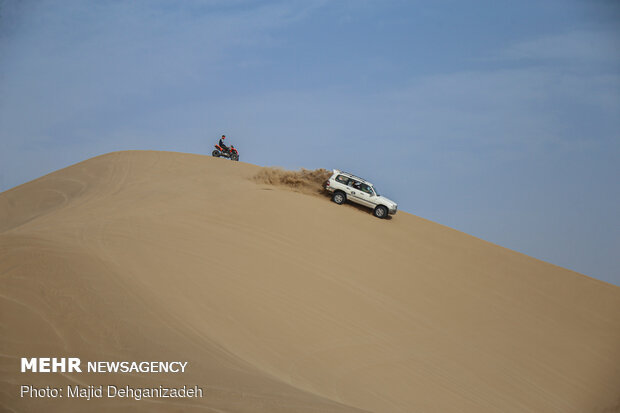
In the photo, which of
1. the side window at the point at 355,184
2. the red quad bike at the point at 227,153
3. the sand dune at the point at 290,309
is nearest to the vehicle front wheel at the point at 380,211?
the sand dune at the point at 290,309

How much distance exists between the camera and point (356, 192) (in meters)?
18.4

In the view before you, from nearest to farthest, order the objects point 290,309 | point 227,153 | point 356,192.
Result: point 290,309 → point 356,192 → point 227,153

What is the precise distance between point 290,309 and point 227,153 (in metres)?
17.6

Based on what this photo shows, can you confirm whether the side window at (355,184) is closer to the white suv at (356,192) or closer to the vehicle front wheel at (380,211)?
the white suv at (356,192)

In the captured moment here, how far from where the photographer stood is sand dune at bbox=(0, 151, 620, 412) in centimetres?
701

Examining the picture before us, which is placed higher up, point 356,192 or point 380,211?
point 356,192

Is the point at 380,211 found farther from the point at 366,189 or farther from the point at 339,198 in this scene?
the point at 339,198

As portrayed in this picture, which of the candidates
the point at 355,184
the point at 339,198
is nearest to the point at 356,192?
the point at 355,184

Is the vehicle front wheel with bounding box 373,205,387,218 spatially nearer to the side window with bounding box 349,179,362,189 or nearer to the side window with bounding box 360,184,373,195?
the side window with bounding box 360,184,373,195

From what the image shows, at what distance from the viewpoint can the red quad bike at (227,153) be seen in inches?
1017

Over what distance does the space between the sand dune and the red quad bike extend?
25.5 feet

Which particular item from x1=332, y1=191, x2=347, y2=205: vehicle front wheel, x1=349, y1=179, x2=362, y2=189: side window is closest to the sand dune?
x1=332, y1=191, x2=347, y2=205: vehicle front wheel

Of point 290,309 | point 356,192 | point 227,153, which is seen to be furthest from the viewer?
point 227,153

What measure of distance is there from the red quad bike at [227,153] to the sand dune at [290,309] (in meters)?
7.77
